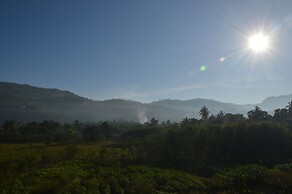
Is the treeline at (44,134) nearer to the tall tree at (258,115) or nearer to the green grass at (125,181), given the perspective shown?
the green grass at (125,181)

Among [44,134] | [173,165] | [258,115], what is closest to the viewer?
[173,165]

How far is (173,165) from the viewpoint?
181ft

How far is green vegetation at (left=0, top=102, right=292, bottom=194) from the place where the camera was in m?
33.1

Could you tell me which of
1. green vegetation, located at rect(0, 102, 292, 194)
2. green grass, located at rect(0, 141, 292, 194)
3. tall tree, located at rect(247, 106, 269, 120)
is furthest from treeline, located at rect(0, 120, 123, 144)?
tall tree, located at rect(247, 106, 269, 120)

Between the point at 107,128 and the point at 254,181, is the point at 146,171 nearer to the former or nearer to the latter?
the point at 254,181

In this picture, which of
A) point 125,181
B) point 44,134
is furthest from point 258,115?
point 125,181

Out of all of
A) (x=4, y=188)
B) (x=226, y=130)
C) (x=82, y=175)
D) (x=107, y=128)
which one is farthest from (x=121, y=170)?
(x=107, y=128)

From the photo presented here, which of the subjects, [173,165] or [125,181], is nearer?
[125,181]

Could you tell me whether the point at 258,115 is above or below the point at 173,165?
Answer: above

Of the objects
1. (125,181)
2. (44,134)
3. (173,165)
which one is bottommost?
(125,181)

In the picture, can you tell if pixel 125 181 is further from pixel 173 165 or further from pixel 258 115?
pixel 258 115

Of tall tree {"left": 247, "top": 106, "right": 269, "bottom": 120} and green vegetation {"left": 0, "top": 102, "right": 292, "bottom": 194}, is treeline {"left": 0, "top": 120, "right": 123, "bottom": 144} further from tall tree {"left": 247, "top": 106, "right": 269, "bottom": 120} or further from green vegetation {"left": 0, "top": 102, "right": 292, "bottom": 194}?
tall tree {"left": 247, "top": 106, "right": 269, "bottom": 120}

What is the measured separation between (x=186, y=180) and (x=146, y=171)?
23.8ft

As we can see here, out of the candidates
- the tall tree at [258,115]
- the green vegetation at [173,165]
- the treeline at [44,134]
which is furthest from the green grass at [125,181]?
the tall tree at [258,115]
